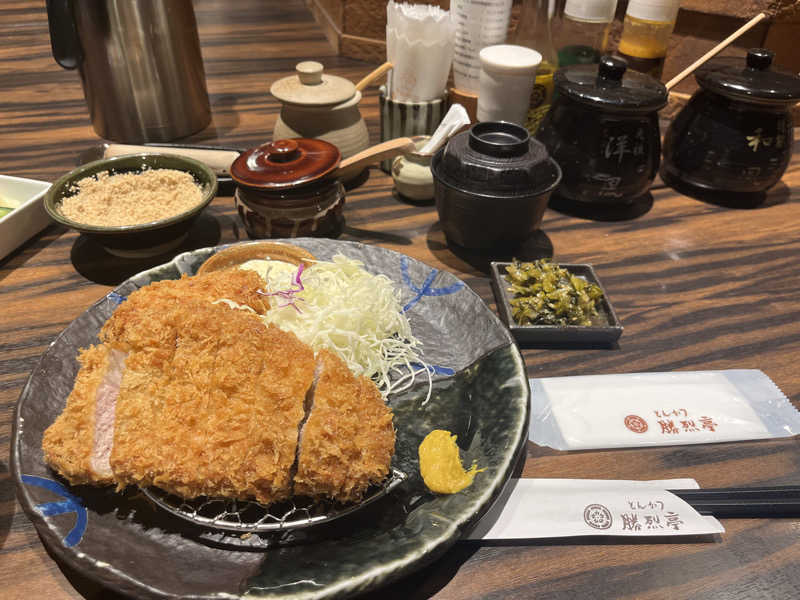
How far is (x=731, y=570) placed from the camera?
1.17 meters

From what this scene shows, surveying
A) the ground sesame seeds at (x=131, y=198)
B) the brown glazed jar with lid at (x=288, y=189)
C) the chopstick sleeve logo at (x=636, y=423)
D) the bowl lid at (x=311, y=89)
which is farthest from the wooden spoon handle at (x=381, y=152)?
the chopstick sleeve logo at (x=636, y=423)

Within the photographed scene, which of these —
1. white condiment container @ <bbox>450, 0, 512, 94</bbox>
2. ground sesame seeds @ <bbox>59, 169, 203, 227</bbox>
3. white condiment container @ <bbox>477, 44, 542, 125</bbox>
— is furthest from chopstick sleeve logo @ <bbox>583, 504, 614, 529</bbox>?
white condiment container @ <bbox>450, 0, 512, 94</bbox>

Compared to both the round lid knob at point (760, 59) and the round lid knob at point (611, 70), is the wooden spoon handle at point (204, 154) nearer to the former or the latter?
the round lid knob at point (611, 70)

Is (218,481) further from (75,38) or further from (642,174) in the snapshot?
(75,38)

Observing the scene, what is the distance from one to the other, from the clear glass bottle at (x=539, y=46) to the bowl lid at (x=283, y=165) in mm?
1073

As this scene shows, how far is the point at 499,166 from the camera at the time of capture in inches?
72.2

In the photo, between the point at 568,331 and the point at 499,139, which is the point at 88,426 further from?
the point at 499,139


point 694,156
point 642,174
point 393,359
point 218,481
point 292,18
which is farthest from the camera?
point 292,18

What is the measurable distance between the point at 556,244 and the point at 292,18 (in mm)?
3503

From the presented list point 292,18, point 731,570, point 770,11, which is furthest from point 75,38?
point 770,11

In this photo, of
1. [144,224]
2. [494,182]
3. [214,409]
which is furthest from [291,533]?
[494,182]

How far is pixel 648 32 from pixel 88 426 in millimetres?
2783

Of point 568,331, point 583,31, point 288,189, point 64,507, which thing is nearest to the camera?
point 64,507

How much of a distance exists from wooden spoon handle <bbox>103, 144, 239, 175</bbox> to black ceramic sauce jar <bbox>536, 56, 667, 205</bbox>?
1.35 metres
